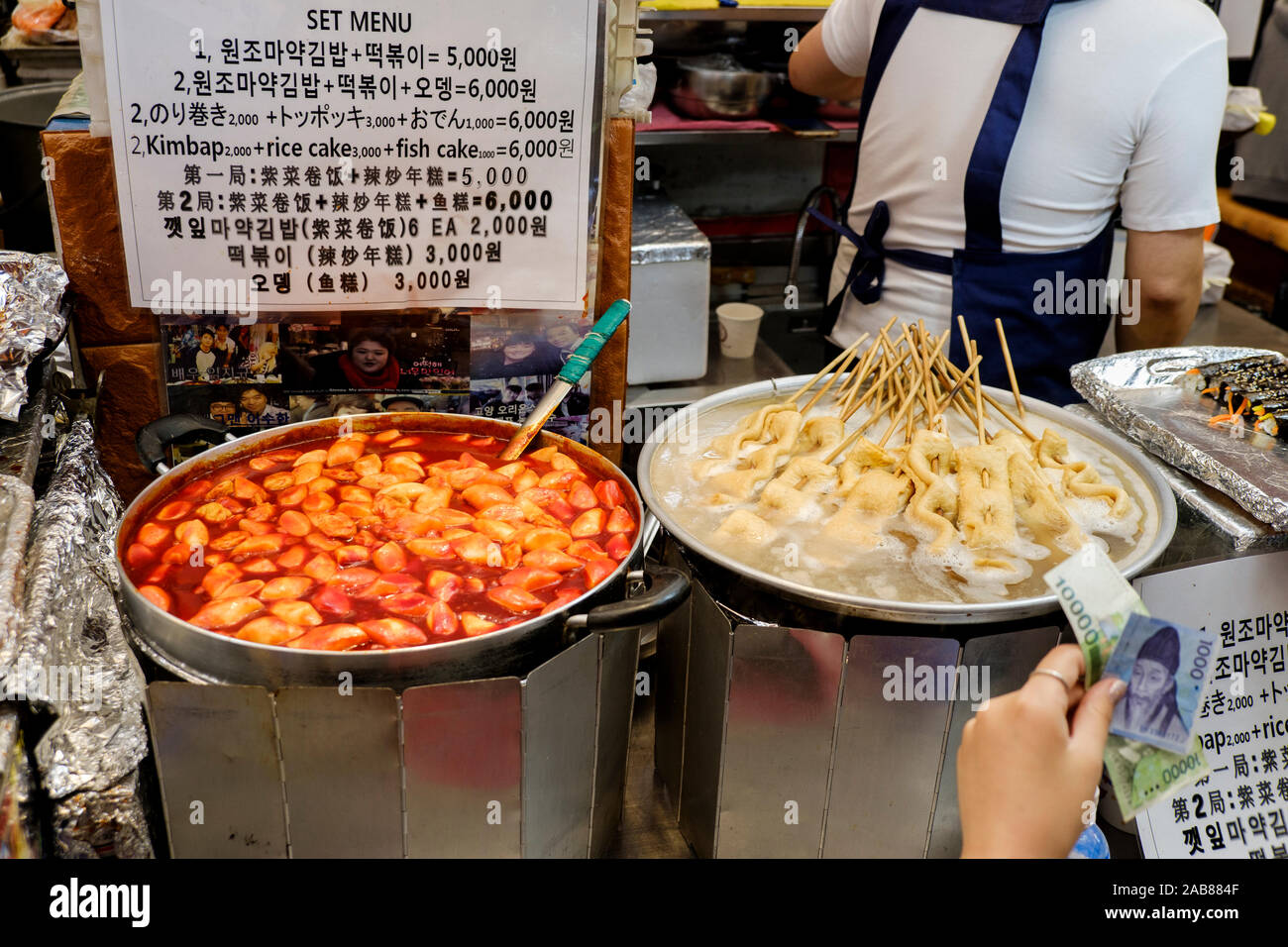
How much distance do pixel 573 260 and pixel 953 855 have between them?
1.21m

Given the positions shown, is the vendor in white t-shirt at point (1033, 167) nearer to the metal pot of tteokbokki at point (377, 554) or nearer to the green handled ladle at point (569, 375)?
the green handled ladle at point (569, 375)

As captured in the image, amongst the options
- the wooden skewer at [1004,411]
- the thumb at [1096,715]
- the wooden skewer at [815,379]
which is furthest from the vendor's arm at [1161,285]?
the thumb at [1096,715]

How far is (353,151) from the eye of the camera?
1.73 metres

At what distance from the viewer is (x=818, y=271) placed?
4.54 metres

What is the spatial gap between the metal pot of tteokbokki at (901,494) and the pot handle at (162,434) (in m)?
0.76

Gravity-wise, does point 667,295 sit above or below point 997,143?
below

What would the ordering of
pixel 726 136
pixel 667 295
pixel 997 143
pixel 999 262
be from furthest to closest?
pixel 726 136 < pixel 667 295 < pixel 999 262 < pixel 997 143

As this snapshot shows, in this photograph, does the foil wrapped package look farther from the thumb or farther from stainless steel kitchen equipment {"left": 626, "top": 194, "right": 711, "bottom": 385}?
stainless steel kitchen equipment {"left": 626, "top": 194, "right": 711, "bottom": 385}

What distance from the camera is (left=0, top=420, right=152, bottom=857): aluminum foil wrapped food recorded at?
121 cm

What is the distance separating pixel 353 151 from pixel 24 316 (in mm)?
579

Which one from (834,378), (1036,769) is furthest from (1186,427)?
(1036,769)

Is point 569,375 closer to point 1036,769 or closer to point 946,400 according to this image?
point 946,400

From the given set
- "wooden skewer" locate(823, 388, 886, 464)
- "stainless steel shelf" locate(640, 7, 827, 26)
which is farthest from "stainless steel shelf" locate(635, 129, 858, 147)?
"wooden skewer" locate(823, 388, 886, 464)
